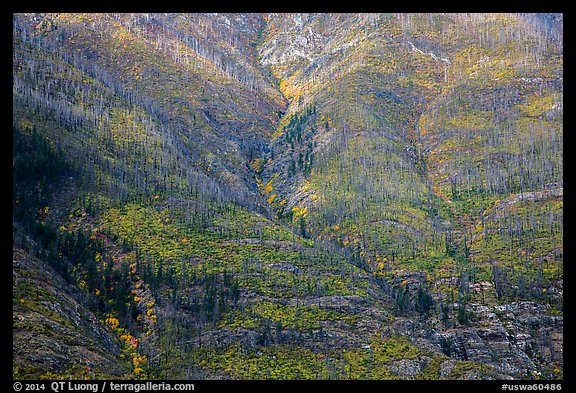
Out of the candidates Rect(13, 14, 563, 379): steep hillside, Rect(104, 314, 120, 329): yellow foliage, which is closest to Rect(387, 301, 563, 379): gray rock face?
Rect(13, 14, 563, 379): steep hillside

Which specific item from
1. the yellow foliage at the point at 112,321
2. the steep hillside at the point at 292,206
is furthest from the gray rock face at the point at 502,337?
the yellow foliage at the point at 112,321

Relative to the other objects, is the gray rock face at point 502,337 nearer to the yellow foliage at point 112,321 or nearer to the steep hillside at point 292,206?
the steep hillside at point 292,206

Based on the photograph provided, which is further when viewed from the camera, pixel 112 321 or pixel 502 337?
pixel 502 337

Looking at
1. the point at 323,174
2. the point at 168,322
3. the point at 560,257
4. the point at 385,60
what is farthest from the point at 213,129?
the point at 560,257

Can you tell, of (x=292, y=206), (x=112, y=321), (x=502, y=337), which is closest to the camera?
(x=112, y=321)

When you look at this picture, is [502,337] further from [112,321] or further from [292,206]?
[112,321]

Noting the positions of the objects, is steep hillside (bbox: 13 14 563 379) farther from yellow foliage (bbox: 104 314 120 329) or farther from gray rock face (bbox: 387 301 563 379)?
yellow foliage (bbox: 104 314 120 329)

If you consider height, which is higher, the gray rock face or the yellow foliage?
the yellow foliage

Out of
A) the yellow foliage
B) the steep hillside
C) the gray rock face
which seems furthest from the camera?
the gray rock face

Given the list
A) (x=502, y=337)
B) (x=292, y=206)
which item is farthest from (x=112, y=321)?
(x=502, y=337)
